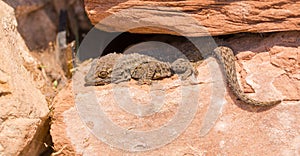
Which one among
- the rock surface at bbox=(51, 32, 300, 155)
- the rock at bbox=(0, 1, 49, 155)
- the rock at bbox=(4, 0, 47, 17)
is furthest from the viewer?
the rock at bbox=(4, 0, 47, 17)

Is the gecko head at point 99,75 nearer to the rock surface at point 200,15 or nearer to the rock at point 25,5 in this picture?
the rock surface at point 200,15

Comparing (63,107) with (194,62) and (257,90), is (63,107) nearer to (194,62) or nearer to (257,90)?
(194,62)

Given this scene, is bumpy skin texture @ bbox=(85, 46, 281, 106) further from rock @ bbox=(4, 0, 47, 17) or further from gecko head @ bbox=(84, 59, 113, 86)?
rock @ bbox=(4, 0, 47, 17)

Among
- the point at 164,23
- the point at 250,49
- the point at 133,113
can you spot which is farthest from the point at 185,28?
the point at 133,113

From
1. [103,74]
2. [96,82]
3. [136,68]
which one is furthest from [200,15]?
[96,82]

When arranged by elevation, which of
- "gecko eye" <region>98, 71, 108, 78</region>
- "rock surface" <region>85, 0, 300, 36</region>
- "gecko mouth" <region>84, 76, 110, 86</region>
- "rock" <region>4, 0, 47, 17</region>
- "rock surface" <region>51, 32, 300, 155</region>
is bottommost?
"rock surface" <region>51, 32, 300, 155</region>

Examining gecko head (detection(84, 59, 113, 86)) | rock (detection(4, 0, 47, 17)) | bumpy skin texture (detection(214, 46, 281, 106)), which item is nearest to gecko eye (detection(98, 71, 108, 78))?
gecko head (detection(84, 59, 113, 86))

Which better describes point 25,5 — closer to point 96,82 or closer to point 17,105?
point 96,82
